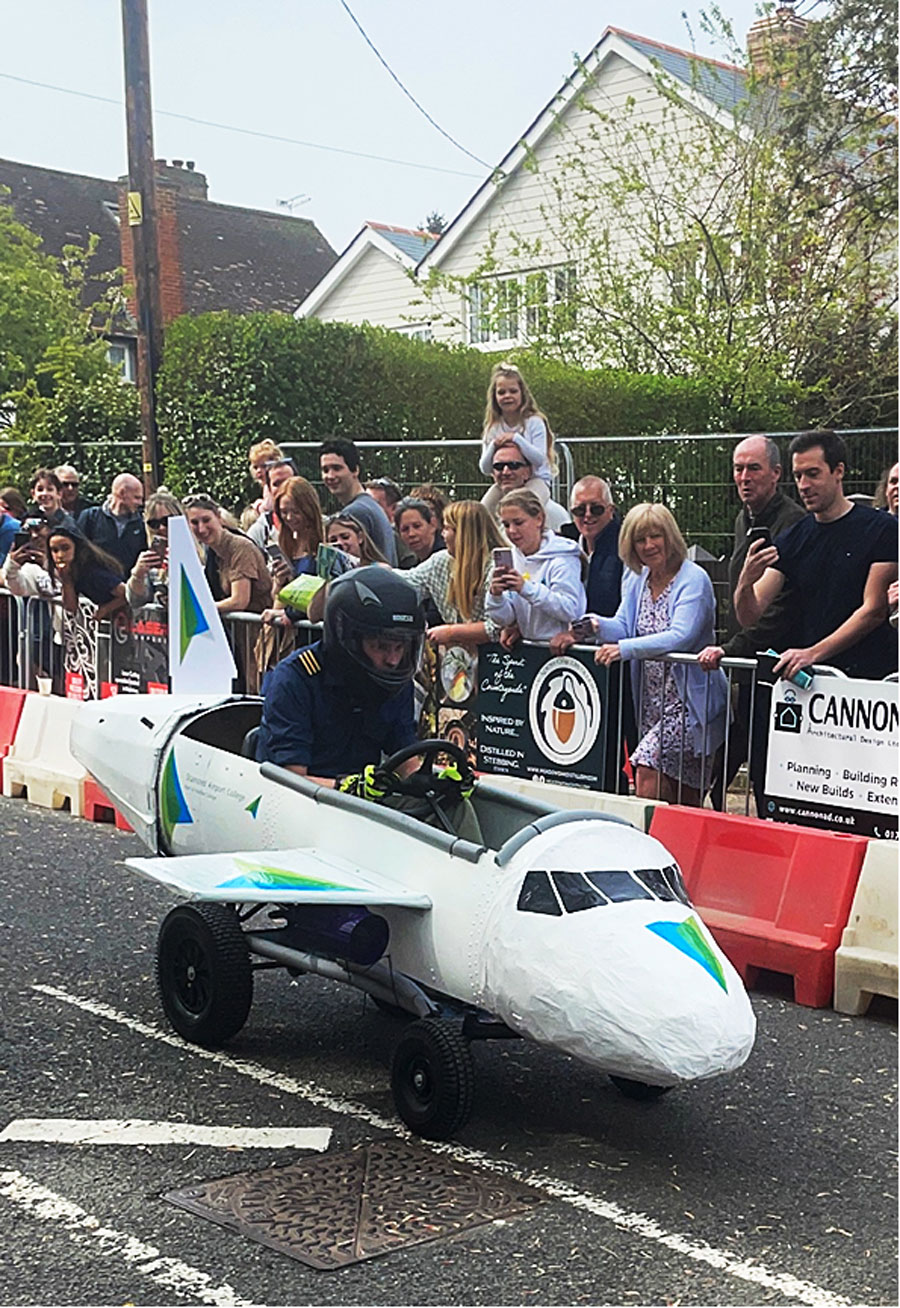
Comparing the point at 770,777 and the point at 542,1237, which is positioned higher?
the point at 770,777

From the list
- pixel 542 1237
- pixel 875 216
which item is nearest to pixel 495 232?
pixel 875 216

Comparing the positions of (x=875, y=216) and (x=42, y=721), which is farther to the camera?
(x=875, y=216)

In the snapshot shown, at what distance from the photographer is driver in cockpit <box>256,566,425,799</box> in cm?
624

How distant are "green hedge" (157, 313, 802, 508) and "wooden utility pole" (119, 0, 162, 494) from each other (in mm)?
838

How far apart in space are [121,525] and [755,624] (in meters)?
6.54

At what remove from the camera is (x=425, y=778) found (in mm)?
6188

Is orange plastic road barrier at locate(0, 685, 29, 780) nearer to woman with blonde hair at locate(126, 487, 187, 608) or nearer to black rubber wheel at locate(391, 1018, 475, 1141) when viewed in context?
woman with blonde hair at locate(126, 487, 187, 608)

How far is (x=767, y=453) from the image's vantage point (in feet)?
28.4

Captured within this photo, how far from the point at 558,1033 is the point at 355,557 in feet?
16.5

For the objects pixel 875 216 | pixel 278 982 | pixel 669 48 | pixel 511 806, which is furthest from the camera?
pixel 669 48

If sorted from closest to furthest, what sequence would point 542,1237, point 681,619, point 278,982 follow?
point 542,1237 < point 278,982 < point 681,619

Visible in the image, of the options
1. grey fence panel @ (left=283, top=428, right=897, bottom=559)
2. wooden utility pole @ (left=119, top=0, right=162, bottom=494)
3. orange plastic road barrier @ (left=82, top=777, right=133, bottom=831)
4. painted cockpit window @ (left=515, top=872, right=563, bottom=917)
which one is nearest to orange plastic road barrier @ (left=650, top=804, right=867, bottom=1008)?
painted cockpit window @ (left=515, top=872, right=563, bottom=917)

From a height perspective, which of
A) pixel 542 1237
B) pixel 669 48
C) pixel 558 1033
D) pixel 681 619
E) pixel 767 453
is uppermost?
pixel 669 48

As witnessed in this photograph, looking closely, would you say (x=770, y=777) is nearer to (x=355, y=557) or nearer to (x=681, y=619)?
(x=681, y=619)
